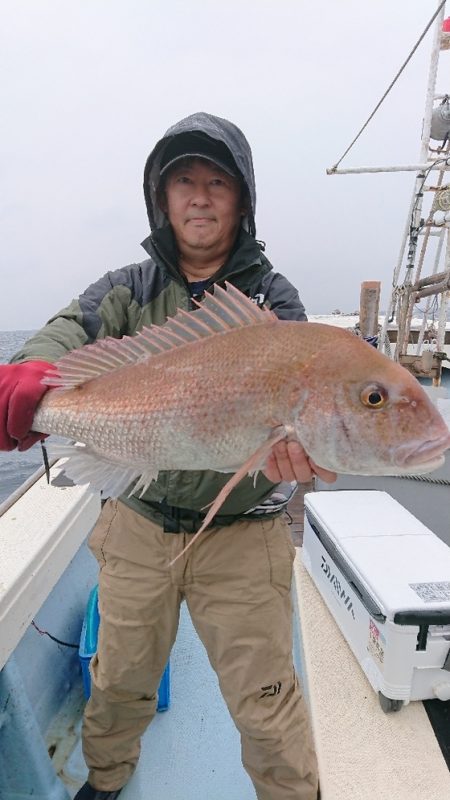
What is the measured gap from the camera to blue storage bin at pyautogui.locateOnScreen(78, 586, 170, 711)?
9.64ft

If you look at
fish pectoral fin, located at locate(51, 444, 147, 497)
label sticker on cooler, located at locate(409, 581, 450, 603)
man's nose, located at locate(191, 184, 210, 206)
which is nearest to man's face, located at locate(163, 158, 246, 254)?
man's nose, located at locate(191, 184, 210, 206)

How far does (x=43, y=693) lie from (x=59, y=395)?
2.03 metres

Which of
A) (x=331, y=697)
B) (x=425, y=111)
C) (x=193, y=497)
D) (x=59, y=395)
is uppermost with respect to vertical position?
(x=425, y=111)

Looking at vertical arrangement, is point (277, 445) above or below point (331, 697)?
above

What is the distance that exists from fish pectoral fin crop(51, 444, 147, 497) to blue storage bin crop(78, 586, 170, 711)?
4.81 feet

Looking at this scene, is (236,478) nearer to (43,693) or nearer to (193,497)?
(193,497)

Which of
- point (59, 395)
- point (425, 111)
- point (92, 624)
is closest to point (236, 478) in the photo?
point (59, 395)

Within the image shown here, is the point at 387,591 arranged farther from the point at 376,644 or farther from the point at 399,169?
the point at 399,169

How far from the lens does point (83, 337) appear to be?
2324mm

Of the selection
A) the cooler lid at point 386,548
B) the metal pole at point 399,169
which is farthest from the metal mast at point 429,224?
the cooler lid at point 386,548

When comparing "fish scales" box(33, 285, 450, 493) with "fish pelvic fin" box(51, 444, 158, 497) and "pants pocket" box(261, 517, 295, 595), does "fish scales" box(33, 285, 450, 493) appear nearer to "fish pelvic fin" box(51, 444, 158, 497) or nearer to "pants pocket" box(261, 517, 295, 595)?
"fish pelvic fin" box(51, 444, 158, 497)

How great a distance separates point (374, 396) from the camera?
1.65 metres

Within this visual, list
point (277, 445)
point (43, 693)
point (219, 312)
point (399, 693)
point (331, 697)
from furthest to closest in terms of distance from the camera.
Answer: point (43, 693), point (331, 697), point (399, 693), point (219, 312), point (277, 445)

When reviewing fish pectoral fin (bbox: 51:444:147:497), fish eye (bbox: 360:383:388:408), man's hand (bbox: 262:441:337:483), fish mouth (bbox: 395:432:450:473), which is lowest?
fish pectoral fin (bbox: 51:444:147:497)
